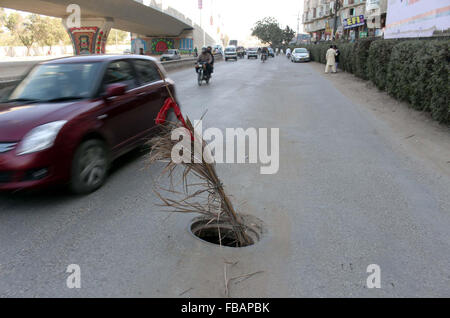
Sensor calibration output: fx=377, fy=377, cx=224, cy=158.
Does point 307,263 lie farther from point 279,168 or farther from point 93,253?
point 279,168

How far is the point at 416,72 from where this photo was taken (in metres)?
9.72

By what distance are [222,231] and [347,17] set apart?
54928 mm

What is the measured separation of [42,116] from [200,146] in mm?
2176

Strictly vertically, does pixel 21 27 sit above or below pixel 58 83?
above

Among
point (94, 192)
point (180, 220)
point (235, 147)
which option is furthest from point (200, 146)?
point (235, 147)

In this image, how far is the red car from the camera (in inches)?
161

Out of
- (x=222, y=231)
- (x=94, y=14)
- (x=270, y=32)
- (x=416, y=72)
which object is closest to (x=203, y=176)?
(x=222, y=231)

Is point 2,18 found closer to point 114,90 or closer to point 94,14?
point 94,14

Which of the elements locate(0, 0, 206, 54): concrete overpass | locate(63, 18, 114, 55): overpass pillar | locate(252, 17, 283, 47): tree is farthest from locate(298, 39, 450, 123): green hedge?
locate(252, 17, 283, 47): tree

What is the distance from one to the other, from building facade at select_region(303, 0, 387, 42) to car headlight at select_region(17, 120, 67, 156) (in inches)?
1442

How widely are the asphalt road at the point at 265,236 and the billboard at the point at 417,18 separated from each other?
7115mm

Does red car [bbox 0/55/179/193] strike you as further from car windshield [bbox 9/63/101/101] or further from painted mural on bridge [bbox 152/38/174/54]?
painted mural on bridge [bbox 152/38/174/54]

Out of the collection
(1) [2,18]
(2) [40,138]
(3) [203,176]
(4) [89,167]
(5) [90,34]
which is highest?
(1) [2,18]

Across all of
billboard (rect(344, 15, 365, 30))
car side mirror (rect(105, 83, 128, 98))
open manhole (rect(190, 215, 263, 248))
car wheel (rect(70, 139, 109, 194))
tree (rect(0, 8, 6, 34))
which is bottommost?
open manhole (rect(190, 215, 263, 248))
